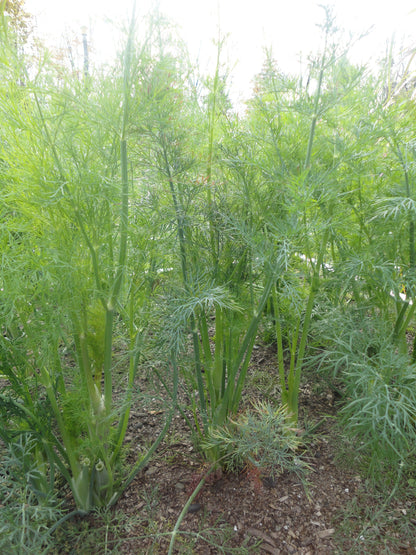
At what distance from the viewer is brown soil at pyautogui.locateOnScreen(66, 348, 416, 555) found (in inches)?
52.1

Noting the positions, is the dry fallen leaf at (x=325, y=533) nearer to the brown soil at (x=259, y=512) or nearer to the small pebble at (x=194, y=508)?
the brown soil at (x=259, y=512)

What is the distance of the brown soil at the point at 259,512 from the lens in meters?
1.32

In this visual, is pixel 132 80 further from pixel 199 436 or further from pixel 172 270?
pixel 199 436

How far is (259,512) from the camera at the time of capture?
1.44 meters

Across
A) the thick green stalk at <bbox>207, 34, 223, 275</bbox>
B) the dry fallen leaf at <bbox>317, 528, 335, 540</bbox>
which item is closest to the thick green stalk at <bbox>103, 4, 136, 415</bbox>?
the thick green stalk at <bbox>207, 34, 223, 275</bbox>

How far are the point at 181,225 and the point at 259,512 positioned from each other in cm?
105

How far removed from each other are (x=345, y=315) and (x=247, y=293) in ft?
1.19

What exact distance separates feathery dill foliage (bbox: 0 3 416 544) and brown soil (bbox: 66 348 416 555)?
122mm

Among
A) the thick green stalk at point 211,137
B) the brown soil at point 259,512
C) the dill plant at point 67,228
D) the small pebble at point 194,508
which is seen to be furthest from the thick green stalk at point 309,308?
the dill plant at point 67,228

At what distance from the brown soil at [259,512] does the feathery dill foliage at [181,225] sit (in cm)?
12

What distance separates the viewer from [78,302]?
122 cm

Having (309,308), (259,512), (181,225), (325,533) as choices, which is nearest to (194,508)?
(259,512)

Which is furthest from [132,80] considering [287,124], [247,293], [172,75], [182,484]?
[182,484]

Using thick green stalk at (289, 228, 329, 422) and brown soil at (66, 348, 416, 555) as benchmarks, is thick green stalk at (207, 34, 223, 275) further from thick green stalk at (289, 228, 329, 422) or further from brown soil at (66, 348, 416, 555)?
brown soil at (66, 348, 416, 555)
